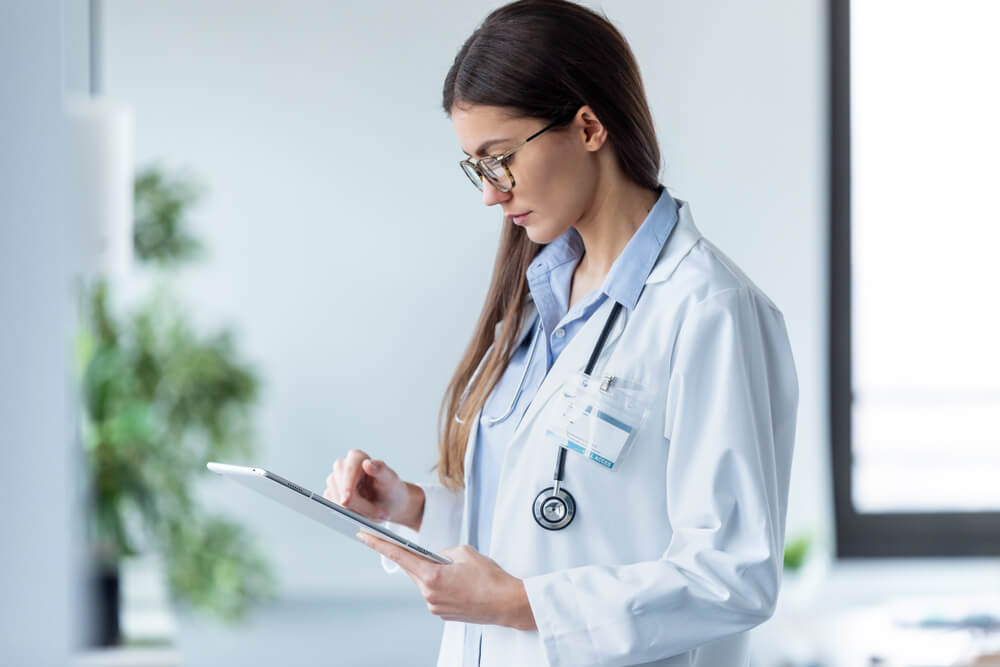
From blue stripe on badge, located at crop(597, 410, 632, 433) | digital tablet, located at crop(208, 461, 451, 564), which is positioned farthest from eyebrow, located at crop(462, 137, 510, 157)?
digital tablet, located at crop(208, 461, 451, 564)

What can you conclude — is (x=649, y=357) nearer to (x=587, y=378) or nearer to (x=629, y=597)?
(x=587, y=378)

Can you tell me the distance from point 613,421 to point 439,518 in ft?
1.47

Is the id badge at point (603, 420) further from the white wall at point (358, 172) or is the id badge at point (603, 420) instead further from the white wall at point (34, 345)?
the white wall at point (358, 172)

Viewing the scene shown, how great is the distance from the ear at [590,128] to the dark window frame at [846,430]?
7.16ft

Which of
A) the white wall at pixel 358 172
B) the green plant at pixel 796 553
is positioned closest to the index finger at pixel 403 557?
the white wall at pixel 358 172

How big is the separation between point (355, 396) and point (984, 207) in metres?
2.05

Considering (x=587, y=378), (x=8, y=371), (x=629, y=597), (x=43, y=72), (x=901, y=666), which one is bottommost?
(x=901, y=666)

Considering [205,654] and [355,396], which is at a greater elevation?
[355,396]

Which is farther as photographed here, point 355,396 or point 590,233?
point 355,396

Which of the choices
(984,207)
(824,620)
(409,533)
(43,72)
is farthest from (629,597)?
(984,207)

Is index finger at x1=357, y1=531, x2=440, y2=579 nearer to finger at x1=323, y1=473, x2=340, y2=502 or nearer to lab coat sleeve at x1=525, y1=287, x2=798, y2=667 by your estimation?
lab coat sleeve at x1=525, y1=287, x2=798, y2=667

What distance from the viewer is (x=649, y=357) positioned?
3.59 ft

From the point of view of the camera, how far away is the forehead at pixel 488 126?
1.13 m

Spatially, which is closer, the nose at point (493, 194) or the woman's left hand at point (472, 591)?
the woman's left hand at point (472, 591)
